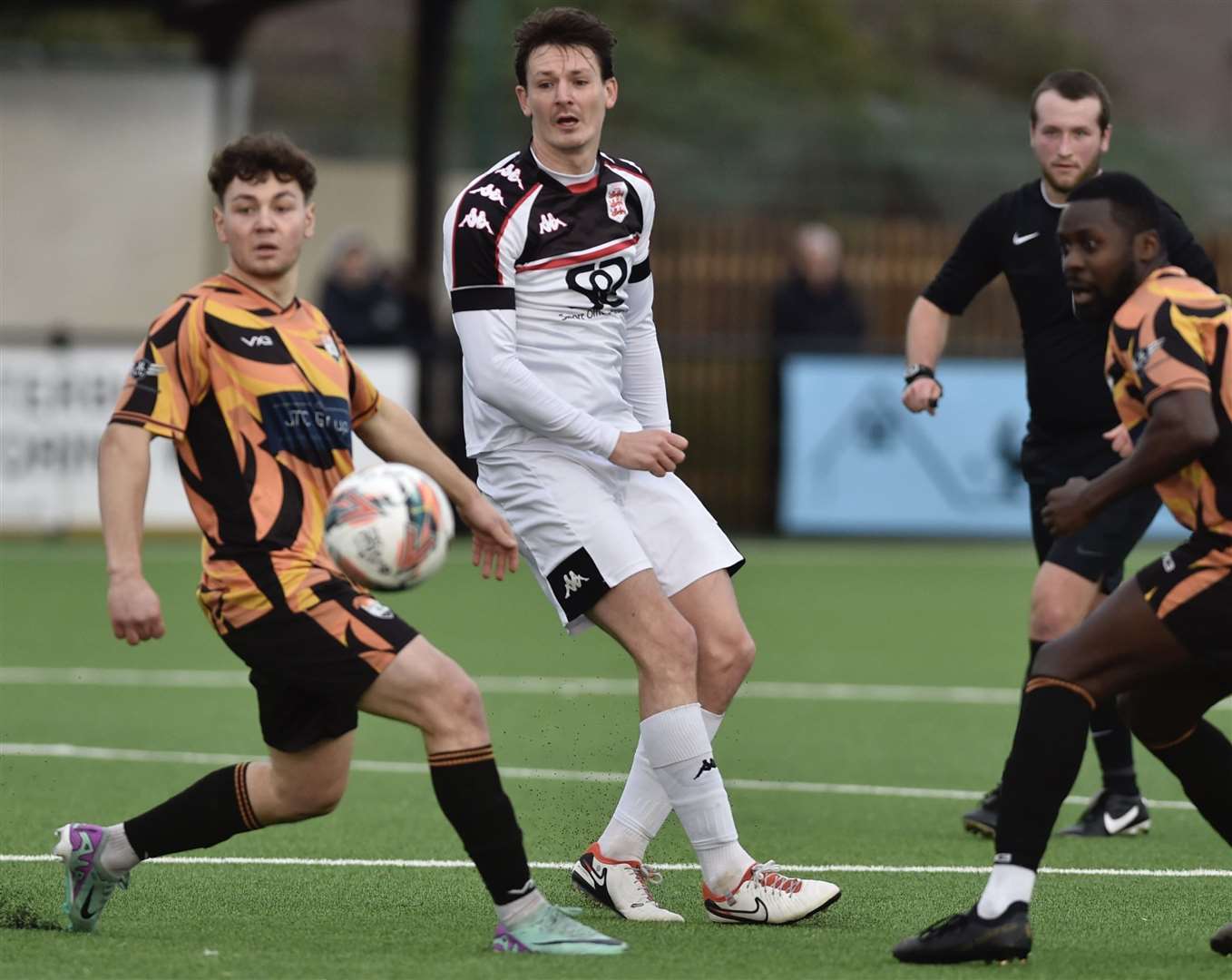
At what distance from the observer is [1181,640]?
17.8ft

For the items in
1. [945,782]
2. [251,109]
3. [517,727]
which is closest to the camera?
[945,782]

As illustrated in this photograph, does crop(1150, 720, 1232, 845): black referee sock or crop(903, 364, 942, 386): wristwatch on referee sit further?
crop(903, 364, 942, 386): wristwatch on referee

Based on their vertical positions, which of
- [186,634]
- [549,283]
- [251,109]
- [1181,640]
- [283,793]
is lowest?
[186,634]

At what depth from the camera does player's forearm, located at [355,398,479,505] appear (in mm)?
6008

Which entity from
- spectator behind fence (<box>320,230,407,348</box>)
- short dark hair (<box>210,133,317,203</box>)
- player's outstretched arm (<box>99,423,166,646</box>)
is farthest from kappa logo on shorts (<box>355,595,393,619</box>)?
spectator behind fence (<box>320,230,407,348</box>)

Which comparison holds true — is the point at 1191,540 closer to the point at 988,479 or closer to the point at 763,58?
the point at 988,479

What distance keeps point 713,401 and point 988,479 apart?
2.66 meters

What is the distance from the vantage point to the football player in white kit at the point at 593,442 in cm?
607

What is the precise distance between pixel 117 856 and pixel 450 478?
1.32 metres

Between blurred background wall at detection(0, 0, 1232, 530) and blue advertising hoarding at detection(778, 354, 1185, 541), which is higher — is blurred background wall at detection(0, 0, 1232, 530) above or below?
above

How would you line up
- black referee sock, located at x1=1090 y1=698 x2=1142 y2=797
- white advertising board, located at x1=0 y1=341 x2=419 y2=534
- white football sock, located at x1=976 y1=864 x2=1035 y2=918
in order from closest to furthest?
white football sock, located at x1=976 y1=864 x2=1035 y2=918 < black referee sock, located at x1=1090 y1=698 x2=1142 y2=797 < white advertising board, located at x1=0 y1=341 x2=419 y2=534

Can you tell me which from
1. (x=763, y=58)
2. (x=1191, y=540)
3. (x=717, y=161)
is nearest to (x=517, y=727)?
(x=1191, y=540)

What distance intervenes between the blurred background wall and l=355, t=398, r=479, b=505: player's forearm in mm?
11616

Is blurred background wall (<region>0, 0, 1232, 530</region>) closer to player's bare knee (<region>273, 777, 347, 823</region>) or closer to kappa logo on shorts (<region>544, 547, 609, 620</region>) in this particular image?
kappa logo on shorts (<region>544, 547, 609, 620</region>)
